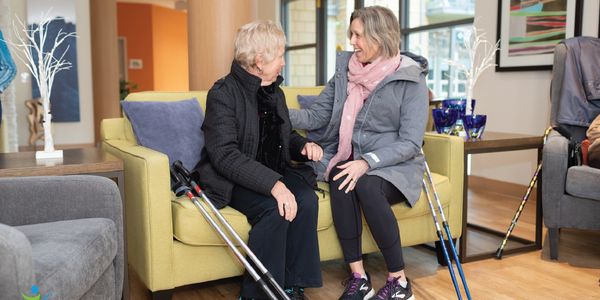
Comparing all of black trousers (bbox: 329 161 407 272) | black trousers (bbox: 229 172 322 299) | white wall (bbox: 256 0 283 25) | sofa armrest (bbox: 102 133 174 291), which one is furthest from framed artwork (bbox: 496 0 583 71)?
white wall (bbox: 256 0 283 25)

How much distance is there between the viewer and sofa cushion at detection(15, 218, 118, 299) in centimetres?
141

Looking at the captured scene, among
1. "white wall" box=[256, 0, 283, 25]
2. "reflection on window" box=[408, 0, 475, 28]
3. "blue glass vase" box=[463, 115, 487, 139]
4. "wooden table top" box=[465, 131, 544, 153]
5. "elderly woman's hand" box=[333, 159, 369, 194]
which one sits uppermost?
"white wall" box=[256, 0, 283, 25]

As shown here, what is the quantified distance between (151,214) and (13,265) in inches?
34.2

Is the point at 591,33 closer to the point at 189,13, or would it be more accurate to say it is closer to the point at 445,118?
the point at 445,118

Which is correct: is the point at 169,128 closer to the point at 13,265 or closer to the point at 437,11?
the point at 13,265

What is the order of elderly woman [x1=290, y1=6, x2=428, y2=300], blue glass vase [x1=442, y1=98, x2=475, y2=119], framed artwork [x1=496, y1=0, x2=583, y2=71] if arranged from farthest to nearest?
framed artwork [x1=496, y1=0, x2=583, y2=71], blue glass vase [x1=442, y1=98, x2=475, y2=119], elderly woman [x1=290, y1=6, x2=428, y2=300]

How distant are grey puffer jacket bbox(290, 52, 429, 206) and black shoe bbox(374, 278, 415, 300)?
1.18ft

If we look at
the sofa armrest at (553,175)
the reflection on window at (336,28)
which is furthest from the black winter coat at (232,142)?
the reflection on window at (336,28)

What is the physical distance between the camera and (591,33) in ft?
12.6

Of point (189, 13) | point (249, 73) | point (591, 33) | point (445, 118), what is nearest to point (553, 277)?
point (445, 118)

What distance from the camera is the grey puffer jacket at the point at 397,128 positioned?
240 centimetres

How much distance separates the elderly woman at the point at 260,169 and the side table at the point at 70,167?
0.35 m

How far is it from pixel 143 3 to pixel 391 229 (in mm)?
11910

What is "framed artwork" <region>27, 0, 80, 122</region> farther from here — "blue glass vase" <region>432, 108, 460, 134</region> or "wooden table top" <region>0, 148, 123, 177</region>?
"blue glass vase" <region>432, 108, 460, 134</region>
